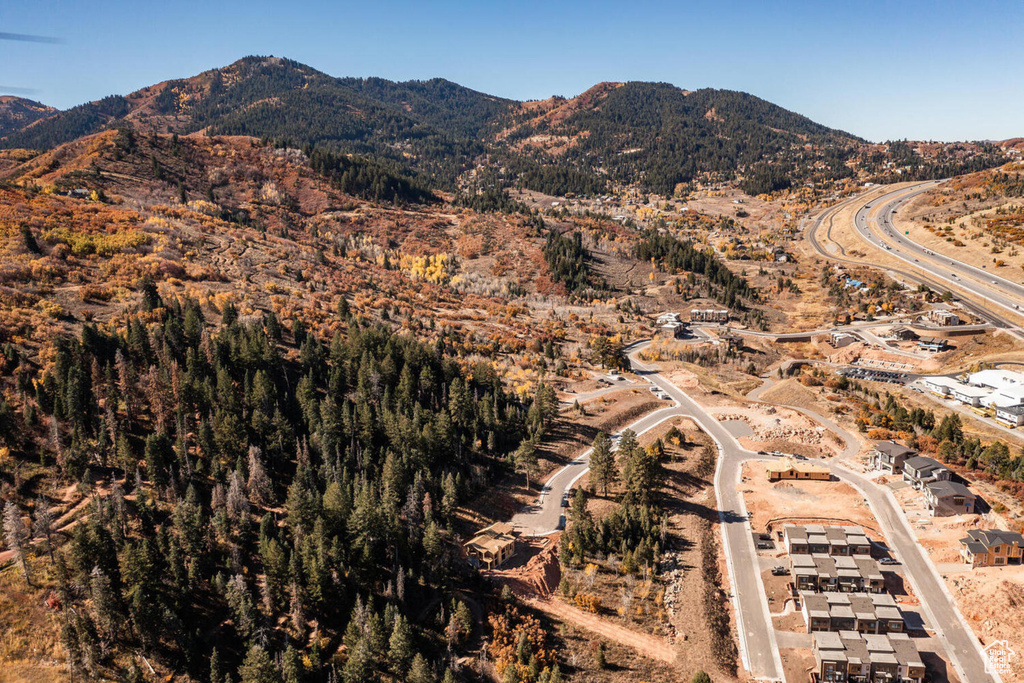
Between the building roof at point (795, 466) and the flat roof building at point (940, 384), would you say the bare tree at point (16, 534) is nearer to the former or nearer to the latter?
the building roof at point (795, 466)

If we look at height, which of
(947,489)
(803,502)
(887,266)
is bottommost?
(803,502)

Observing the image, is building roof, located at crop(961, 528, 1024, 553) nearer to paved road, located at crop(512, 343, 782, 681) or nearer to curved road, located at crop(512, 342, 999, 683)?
curved road, located at crop(512, 342, 999, 683)

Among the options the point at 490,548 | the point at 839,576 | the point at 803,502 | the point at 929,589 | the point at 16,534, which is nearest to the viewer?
the point at 16,534

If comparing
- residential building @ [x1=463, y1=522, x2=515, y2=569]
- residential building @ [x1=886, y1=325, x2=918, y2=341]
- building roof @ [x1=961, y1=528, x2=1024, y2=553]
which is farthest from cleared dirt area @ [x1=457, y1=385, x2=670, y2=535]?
residential building @ [x1=886, y1=325, x2=918, y2=341]

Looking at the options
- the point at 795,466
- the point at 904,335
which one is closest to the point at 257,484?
the point at 795,466

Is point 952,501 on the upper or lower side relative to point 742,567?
upper

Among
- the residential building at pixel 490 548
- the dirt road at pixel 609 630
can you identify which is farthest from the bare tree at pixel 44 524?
the dirt road at pixel 609 630

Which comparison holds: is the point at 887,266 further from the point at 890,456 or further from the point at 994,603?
the point at 994,603

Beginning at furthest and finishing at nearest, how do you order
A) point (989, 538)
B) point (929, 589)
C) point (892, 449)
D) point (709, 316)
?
point (709, 316), point (892, 449), point (989, 538), point (929, 589)
